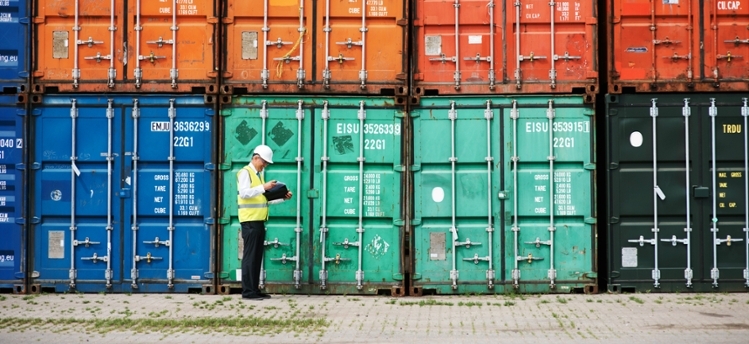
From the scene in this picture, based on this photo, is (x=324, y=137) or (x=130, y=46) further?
(x=130, y=46)

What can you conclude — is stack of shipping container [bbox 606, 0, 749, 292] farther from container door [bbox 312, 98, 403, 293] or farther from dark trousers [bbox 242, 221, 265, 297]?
dark trousers [bbox 242, 221, 265, 297]

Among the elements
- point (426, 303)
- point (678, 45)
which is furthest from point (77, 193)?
point (678, 45)

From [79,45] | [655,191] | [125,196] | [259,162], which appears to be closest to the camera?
[259,162]

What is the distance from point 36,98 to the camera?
15.3 meters

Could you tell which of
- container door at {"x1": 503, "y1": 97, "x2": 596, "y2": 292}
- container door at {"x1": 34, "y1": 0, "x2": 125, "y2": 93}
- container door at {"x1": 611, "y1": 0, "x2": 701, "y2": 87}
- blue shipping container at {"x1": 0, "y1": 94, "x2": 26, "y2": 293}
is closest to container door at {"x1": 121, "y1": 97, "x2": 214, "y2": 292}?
container door at {"x1": 34, "y1": 0, "x2": 125, "y2": 93}

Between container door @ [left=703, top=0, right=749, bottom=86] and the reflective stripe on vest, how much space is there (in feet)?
21.6

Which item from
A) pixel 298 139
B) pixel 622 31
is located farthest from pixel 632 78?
pixel 298 139

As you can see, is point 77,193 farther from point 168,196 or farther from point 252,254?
point 252,254

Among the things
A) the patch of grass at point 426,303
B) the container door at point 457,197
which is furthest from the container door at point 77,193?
the container door at point 457,197

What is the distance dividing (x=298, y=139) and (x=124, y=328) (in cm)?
420

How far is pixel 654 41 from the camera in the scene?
49.2 feet

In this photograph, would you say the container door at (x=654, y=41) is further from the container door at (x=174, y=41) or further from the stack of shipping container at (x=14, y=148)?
the stack of shipping container at (x=14, y=148)

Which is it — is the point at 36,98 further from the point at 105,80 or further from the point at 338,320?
the point at 338,320

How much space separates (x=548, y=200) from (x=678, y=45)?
2.92m
